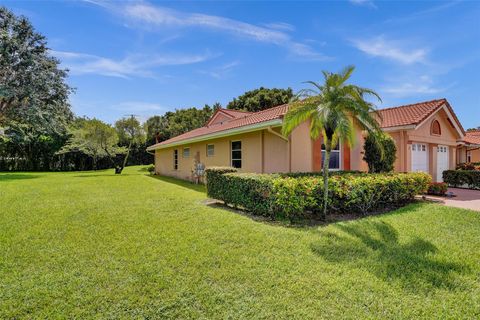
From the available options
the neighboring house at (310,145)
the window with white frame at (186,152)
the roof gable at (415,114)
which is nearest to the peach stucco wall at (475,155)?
the neighboring house at (310,145)

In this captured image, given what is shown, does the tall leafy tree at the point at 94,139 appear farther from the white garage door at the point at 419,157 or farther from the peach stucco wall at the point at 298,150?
the white garage door at the point at 419,157

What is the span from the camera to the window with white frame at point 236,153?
39.3 ft

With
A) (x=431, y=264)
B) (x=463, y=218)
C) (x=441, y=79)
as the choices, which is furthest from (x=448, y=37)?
(x=431, y=264)

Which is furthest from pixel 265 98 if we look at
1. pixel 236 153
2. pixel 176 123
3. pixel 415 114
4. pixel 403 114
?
pixel 236 153

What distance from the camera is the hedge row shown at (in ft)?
20.6

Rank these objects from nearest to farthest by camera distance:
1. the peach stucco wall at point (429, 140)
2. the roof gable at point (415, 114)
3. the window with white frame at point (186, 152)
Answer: the roof gable at point (415, 114), the peach stucco wall at point (429, 140), the window with white frame at point (186, 152)

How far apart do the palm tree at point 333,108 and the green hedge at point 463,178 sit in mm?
10278

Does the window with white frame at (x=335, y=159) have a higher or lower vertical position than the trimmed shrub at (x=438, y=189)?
higher

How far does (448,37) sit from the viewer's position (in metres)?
10.0

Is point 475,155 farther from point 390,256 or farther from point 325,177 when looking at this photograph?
point 390,256

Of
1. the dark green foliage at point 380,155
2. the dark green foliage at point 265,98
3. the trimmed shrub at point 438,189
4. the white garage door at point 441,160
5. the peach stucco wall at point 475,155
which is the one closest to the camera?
the trimmed shrub at point 438,189

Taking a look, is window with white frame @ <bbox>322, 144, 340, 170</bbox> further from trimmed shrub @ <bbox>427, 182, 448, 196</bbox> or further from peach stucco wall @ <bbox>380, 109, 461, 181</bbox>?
trimmed shrub @ <bbox>427, 182, 448, 196</bbox>

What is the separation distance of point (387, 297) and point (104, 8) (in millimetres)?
11251

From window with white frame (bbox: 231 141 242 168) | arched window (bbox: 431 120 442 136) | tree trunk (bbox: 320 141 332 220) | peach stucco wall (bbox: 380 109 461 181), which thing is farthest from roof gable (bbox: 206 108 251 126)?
tree trunk (bbox: 320 141 332 220)
